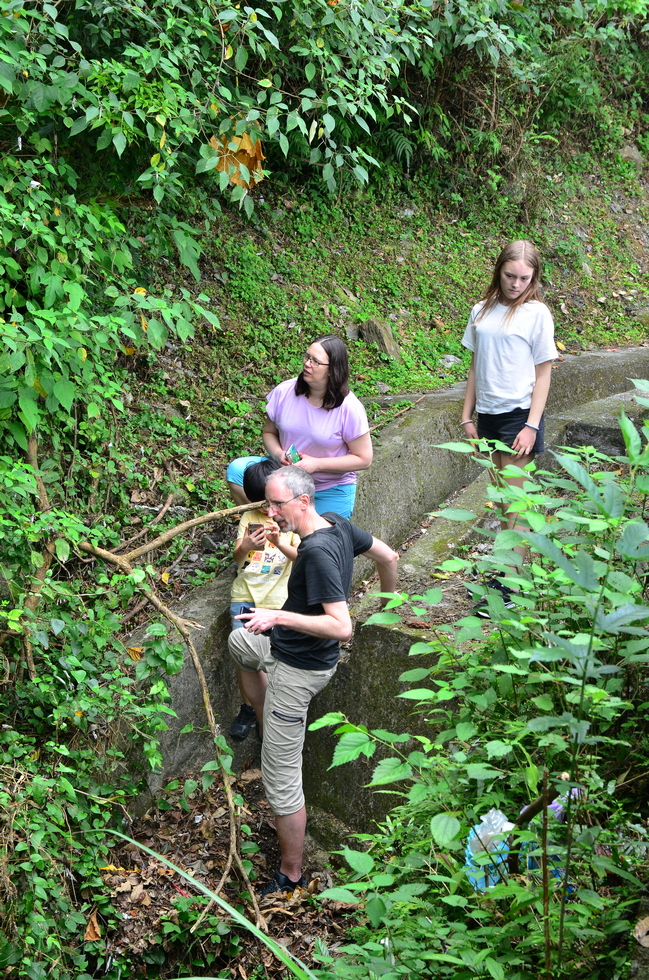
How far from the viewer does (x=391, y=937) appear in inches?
82.8

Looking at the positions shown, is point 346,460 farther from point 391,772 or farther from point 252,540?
point 391,772

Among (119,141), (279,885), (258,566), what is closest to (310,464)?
(258,566)

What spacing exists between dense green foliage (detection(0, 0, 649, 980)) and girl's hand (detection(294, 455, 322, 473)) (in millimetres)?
964

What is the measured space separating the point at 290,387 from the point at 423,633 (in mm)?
1574

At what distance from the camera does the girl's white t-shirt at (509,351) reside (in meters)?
4.34

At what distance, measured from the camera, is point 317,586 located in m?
3.54

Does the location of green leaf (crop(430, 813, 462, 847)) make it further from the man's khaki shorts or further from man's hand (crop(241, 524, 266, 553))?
man's hand (crop(241, 524, 266, 553))

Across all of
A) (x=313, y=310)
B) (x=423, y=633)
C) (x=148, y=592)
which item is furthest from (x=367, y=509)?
(x=313, y=310)

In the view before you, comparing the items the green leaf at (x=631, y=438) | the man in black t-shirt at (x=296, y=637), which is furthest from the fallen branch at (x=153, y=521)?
the green leaf at (x=631, y=438)

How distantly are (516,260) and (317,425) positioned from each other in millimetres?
1376

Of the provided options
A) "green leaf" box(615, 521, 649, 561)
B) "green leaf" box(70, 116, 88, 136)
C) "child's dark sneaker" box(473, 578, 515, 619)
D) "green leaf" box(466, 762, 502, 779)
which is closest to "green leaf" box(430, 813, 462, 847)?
"green leaf" box(466, 762, 502, 779)

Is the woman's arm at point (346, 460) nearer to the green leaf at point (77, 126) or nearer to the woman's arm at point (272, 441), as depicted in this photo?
the woman's arm at point (272, 441)

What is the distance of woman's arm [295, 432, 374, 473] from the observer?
4.38 metres

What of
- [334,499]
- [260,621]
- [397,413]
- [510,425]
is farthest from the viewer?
[397,413]
